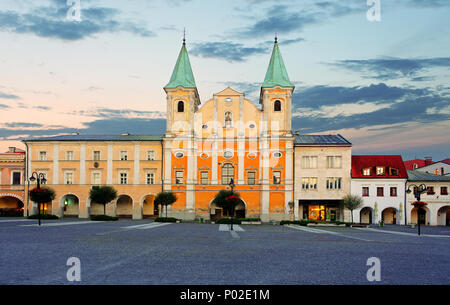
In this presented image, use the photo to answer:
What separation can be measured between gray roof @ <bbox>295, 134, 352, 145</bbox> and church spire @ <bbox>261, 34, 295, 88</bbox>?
Answer: 7.93m

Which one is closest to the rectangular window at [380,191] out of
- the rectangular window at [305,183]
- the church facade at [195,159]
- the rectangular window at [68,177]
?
the church facade at [195,159]

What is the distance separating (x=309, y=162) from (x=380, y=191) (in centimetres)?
1011

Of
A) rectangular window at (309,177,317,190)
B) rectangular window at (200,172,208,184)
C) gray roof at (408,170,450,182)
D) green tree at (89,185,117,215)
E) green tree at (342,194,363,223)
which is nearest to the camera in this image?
green tree at (89,185,117,215)

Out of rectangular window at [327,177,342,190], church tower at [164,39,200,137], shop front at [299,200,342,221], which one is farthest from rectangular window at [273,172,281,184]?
church tower at [164,39,200,137]

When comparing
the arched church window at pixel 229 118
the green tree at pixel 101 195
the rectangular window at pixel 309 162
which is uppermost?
the arched church window at pixel 229 118

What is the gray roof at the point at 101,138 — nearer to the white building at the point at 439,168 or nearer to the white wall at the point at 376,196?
the white wall at the point at 376,196

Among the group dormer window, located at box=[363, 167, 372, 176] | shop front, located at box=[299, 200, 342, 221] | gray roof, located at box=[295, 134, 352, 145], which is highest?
gray roof, located at box=[295, 134, 352, 145]

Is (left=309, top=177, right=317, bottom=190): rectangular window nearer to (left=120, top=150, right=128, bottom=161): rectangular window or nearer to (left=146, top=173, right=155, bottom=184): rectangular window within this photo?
(left=146, top=173, right=155, bottom=184): rectangular window

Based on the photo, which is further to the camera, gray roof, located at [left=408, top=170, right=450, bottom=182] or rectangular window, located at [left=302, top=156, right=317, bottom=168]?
rectangular window, located at [left=302, top=156, right=317, bottom=168]

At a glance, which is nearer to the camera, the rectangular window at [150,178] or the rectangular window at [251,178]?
the rectangular window at [251,178]

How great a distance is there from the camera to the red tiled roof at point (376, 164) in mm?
48469

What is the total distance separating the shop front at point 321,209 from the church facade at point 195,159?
6.88 ft

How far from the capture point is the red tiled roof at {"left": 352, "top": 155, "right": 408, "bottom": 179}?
48.5 meters
